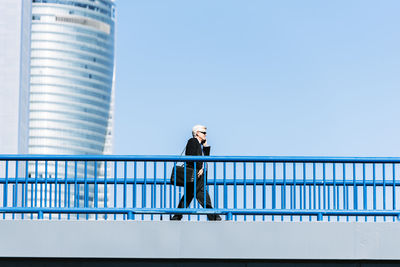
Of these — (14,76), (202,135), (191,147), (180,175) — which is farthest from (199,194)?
(14,76)

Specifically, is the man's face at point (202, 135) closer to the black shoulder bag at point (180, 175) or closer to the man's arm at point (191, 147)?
the man's arm at point (191, 147)

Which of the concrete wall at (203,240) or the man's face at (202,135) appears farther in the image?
the man's face at (202,135)

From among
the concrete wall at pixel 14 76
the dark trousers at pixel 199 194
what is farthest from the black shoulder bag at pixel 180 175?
the concrete wall at pixel 14 76

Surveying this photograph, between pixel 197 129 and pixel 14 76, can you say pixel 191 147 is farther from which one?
pixel 14 76

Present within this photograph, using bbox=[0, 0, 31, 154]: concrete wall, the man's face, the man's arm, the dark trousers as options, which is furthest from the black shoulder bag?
bbox=[0, 0, 31, 154]: concrete wall

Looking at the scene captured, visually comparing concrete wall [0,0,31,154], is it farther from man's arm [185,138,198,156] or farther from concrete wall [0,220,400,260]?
concrete wall [0,220,400,260]

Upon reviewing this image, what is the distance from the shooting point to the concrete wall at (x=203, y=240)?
9805mm

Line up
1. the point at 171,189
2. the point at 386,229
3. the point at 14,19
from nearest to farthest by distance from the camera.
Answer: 1. the point at 386,229
2. the point at 171,189
3. the point at 14,19

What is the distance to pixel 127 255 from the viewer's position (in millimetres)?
9820

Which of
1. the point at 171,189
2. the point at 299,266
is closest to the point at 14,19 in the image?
the point at 171,189

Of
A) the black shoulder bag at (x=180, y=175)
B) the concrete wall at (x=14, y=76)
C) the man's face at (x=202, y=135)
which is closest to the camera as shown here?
the black shoulder bag at (x=180, y=175)

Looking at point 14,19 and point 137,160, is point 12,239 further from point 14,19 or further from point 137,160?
point 14,19

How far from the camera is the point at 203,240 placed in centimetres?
981

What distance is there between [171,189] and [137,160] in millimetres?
1269
